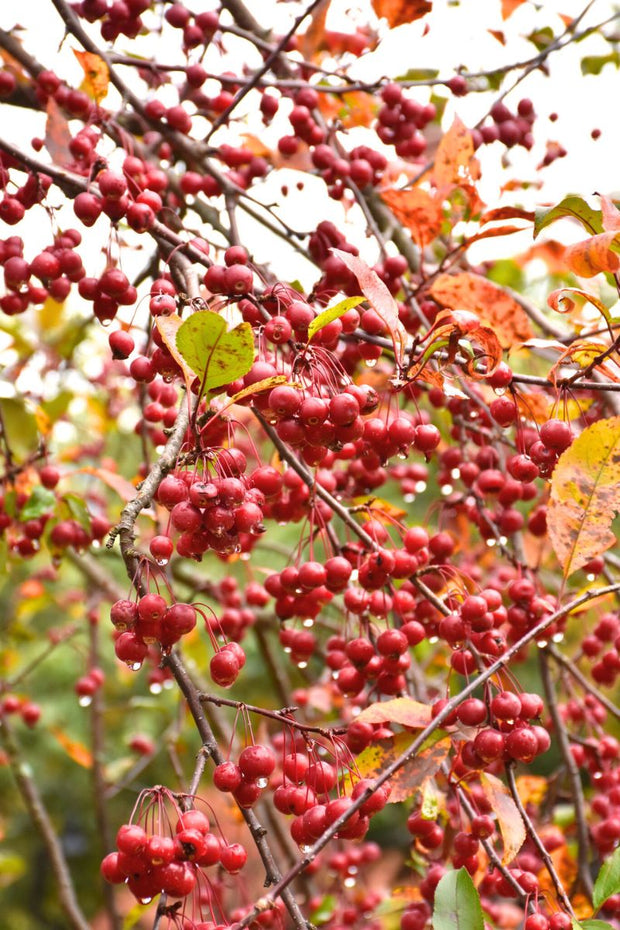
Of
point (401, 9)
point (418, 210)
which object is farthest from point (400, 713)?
point (401, 9)

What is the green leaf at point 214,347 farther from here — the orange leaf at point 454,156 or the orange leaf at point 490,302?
the orange leaf at point 454,156

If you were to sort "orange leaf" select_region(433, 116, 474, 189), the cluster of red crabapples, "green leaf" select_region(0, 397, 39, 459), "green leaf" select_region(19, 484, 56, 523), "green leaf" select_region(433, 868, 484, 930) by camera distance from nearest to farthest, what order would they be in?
the cluster of red crabapples < "green leaf" select_region(433, 868, 484, 930) < "orange leaf" select_region(433, 116, 474, 189) < "green leaf" select_region(19, 484, 56, 523) < "green leaf" select_region(0, 397, 39, 459)

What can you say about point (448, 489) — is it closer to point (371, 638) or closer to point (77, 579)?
point (371, 638)

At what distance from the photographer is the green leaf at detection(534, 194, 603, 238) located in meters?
1.13

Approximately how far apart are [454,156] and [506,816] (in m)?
1.19

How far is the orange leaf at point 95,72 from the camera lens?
1558mm

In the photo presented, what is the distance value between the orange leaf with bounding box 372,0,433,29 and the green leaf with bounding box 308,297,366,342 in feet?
4.10

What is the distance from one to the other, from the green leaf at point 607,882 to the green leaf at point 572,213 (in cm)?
84

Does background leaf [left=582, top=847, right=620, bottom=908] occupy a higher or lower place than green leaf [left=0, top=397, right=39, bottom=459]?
lower

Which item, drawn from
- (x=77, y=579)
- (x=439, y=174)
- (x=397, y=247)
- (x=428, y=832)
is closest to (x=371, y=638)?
(x=428, y=832)

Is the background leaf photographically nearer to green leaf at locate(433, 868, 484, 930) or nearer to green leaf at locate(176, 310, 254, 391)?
green leaf at locate(433, 868, 484, 930)

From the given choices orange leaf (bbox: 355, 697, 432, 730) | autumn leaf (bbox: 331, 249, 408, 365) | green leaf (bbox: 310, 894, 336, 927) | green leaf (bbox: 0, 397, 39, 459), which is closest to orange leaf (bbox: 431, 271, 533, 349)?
autumn leaf (bbox: 331, 249, 408, 365)

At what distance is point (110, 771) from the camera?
3.33 m

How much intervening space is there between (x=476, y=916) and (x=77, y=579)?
5463 millimetres
